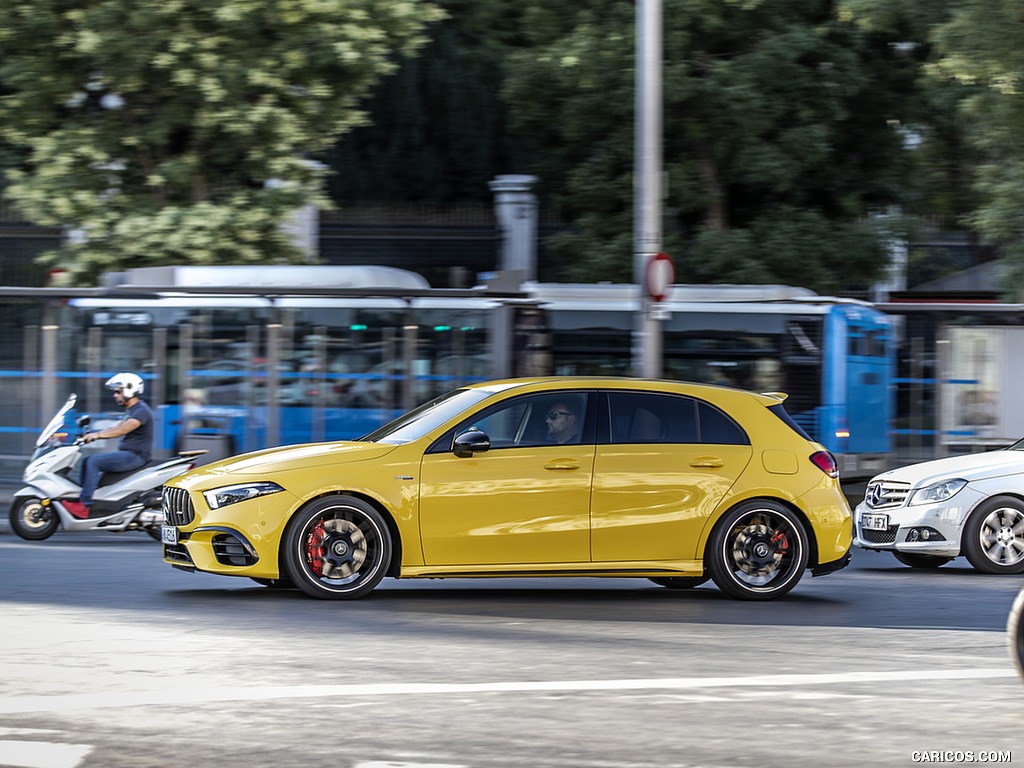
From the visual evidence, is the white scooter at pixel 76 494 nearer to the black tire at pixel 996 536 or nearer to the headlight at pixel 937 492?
the headlight at pixel 937 492

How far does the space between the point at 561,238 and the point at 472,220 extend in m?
6.40

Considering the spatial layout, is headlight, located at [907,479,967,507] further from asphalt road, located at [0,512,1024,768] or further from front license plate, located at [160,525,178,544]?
front license plate, located at [160,525,178,544]

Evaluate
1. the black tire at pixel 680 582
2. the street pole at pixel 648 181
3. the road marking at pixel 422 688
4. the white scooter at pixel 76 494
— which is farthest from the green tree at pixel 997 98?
the road marking at pixel 422 688

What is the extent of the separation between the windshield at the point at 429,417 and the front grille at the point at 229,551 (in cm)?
113

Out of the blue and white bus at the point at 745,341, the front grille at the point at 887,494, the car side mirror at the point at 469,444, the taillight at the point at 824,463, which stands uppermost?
the blue and white bus at the point at 745,341

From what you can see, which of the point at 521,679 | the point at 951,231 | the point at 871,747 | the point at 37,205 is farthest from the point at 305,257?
the point at 871,747

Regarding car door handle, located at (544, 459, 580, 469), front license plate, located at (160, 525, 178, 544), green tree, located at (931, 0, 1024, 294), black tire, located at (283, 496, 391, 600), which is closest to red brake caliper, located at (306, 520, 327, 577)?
black tire, located at (283, 496, 391, 600)

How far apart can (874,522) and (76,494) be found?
7.00 m

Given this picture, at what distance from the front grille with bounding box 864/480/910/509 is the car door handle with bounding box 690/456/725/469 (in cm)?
289

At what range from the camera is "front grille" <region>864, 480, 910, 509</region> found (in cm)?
1238

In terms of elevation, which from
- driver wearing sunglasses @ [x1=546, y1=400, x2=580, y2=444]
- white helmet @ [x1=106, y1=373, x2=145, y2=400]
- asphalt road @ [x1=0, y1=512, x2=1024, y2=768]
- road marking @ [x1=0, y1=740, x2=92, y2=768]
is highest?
white helmet @ [x1=106, y1=373, x2=145, y2=400]

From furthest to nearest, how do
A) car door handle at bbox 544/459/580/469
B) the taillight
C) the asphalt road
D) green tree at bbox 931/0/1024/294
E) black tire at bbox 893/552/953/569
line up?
green tree at bbox 931/0/1024/294, black tire at bbox 893/552/953/569, the taillight, car door handle at bbox 544/459/580/469, the asphalt road

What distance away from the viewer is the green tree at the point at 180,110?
21.3 meters

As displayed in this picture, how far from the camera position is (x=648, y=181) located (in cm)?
1628
